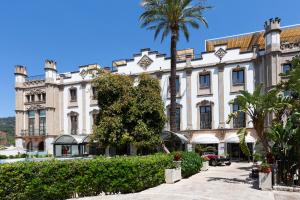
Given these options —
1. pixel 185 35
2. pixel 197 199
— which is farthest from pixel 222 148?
pixel 197 199

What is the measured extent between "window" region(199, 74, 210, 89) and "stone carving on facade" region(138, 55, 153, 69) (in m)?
6.56

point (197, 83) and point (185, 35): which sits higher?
point (185, 35)

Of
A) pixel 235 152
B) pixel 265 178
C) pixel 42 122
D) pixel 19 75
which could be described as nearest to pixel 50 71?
pixel 19 75

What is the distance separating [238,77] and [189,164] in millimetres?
16151

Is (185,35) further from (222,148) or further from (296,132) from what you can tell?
(296,132)

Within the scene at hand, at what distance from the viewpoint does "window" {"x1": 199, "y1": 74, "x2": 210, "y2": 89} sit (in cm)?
3432

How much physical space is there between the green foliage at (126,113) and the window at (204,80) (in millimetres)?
10062

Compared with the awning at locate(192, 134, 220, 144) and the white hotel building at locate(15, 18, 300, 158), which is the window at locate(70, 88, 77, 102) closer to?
the white hotel building at locate(15, 18, 300, 158)

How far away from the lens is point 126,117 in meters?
25.3

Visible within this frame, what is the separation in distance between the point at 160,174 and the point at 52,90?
2899 cm

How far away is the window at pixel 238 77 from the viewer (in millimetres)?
32719

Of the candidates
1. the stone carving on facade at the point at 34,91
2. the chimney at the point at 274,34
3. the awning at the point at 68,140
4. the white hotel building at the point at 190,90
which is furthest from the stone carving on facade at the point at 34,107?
the chimney at the point at 274,34

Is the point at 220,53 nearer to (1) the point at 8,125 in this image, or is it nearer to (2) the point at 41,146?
(2) the point at 41,146

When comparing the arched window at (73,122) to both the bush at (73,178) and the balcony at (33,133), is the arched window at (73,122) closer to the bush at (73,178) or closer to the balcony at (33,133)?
the balcony at (33,133)
